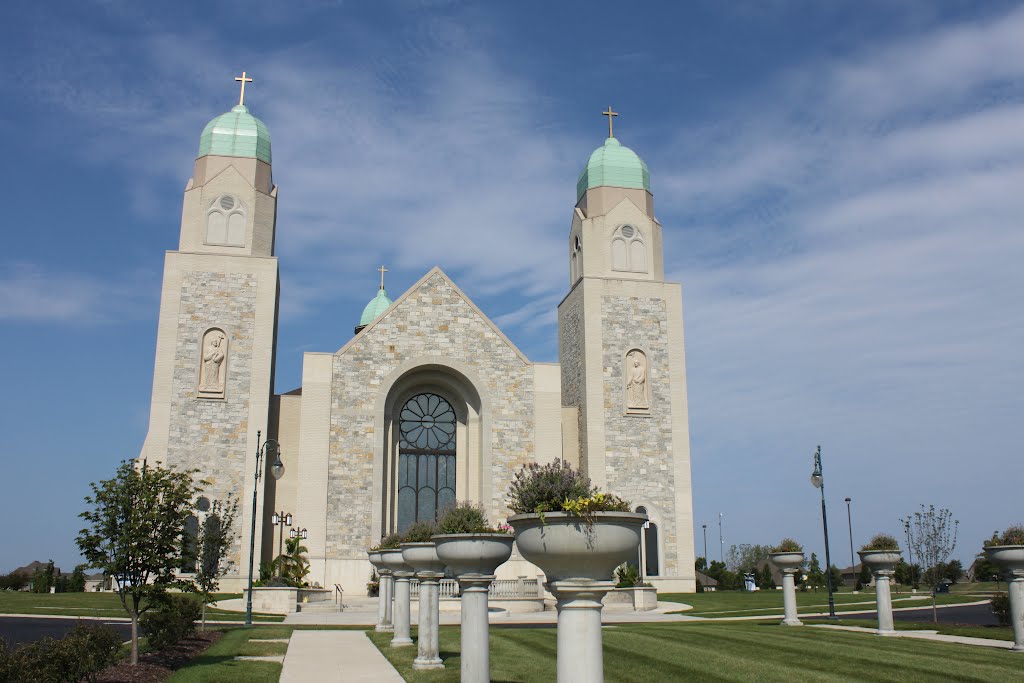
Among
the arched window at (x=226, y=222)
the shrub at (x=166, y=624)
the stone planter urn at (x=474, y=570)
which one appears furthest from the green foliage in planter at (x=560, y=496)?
the arched window at (x=226, y=222)

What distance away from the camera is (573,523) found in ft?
25.6

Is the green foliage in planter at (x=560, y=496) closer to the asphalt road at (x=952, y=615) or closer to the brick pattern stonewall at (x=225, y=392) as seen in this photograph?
the asphalt road at (x=952, y=615)

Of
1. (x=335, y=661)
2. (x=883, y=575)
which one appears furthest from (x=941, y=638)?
(x=335, y=661)

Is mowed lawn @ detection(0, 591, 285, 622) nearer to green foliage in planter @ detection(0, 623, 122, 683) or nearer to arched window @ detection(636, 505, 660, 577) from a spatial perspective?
green foliage in planter @ detection(0, 623, 122, 683)

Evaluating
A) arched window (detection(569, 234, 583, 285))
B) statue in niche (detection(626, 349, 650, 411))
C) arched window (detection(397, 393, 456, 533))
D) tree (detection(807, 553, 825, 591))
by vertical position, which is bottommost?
tree (detection(807, 553, 825, 591))

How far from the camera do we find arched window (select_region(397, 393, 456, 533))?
3988 cm

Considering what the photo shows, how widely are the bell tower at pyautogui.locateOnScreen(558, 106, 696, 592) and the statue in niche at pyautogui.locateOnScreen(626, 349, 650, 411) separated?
46 millimetres

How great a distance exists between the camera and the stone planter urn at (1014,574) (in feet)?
53.9

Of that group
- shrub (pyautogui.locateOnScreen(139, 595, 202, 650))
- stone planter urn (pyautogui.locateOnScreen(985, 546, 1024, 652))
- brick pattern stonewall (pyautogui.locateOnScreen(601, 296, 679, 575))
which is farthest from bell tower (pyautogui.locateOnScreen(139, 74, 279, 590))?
stone planter urn (pyautogui.locateOnScreen(985, 546, 1024, 652))

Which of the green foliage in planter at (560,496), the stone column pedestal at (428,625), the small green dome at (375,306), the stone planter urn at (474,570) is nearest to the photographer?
the green foliage in planter at (560,496)

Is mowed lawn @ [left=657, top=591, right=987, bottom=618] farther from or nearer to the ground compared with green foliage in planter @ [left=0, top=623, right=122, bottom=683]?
nearer to the ground

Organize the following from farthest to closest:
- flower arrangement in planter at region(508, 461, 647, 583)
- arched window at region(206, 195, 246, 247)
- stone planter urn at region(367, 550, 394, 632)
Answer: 1. arched window at region(206, 195, 246, 247)
2. stone planter urn at region(367, 550, 394, 632)
3. flower arrangement in planter at region(508, 461, 647, 583)

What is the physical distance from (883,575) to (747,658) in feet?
24.6

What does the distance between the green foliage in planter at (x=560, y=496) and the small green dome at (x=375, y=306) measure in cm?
5143
